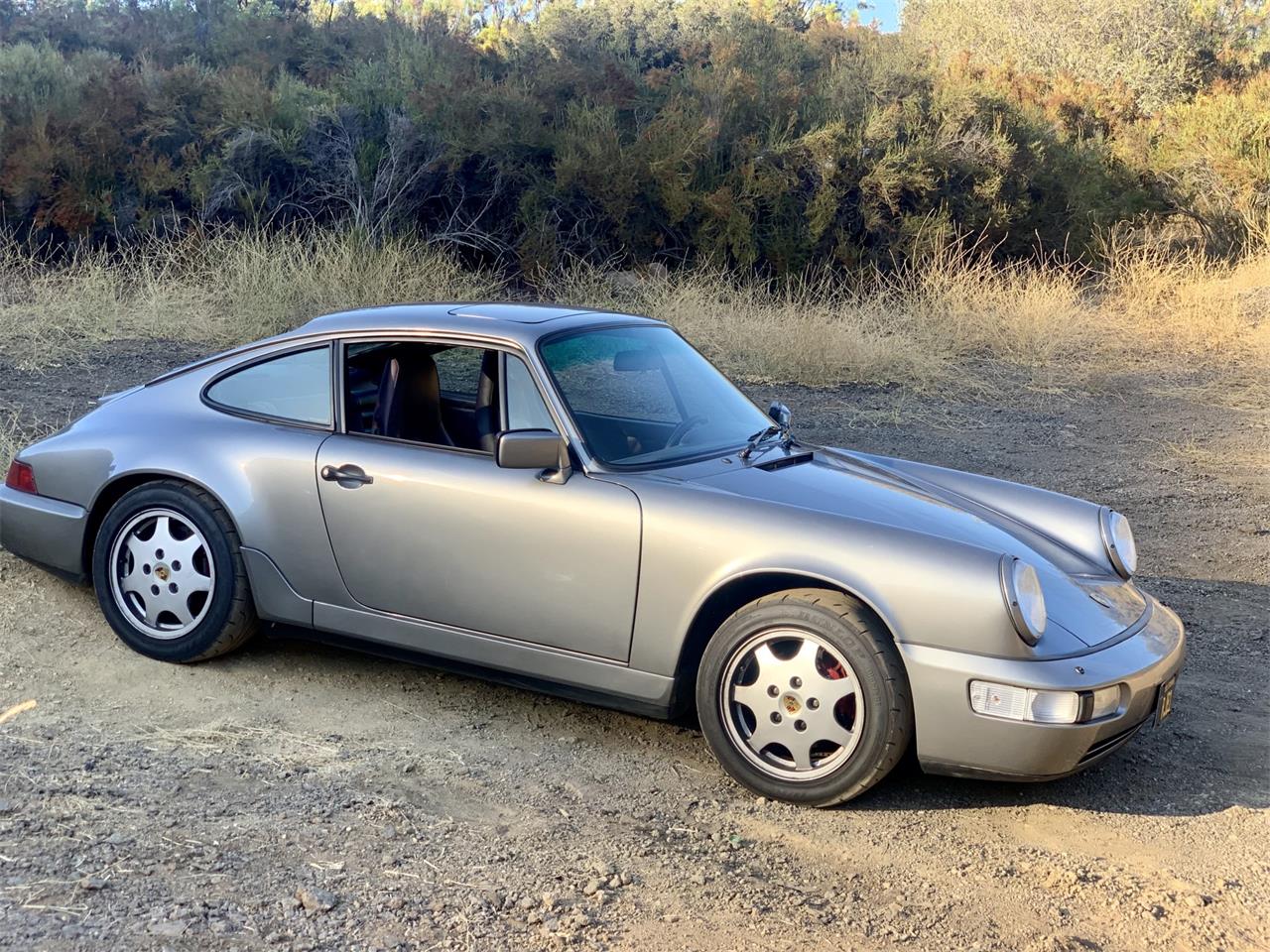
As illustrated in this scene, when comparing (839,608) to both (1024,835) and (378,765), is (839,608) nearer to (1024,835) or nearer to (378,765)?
(1024,835)

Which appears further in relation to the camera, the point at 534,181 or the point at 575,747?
the point at 534,181

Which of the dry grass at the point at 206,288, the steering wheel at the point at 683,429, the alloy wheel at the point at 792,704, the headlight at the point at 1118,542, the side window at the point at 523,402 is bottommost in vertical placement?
the dry grass at the point at 206,288

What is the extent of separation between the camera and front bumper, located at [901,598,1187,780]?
3408 mm

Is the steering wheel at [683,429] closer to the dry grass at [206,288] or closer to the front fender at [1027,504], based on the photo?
the front fender at [1027,504]

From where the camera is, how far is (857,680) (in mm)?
3527

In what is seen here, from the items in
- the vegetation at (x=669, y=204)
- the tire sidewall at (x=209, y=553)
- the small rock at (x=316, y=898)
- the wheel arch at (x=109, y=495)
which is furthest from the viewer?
the vegetation at (x=669, y=204)

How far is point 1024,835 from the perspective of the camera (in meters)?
3.56

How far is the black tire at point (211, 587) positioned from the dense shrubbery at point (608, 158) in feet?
32.8

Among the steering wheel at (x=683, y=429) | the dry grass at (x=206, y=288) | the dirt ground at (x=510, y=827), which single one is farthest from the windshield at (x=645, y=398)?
the dry grass at (x=206, y=288)

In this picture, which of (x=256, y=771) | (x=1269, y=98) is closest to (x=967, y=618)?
(x=256, y=771)

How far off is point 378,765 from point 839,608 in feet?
5.01

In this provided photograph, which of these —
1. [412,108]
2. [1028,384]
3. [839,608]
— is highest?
[412,108]

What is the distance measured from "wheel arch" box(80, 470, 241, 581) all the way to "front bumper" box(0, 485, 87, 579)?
2 centimetres

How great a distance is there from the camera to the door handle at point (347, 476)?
4262 mm
